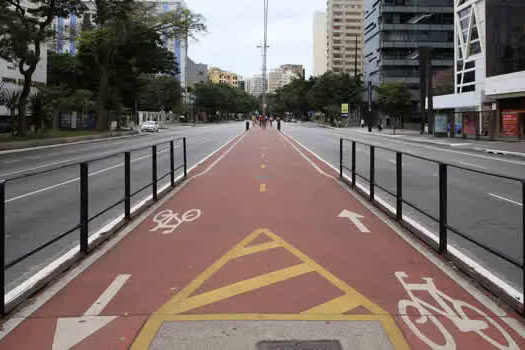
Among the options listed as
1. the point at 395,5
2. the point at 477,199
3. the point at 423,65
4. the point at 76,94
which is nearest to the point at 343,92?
the point at 395,5

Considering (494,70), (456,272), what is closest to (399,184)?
(456,272)

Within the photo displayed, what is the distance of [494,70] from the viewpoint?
157 ft

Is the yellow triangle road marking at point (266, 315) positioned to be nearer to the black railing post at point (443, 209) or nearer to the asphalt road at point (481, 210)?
the asphalt road at point (481, 210)

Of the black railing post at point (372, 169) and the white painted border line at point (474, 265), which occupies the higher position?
the black railing post at point (372, 169)

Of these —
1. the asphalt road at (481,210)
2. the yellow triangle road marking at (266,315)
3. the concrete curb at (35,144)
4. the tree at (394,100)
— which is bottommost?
the yellow triangle road marking at (266,315)

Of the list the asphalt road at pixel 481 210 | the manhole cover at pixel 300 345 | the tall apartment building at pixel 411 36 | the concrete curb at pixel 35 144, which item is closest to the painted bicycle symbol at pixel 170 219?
the asphalt road at pixel 481 210

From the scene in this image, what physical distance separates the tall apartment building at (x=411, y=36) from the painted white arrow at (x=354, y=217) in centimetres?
9791

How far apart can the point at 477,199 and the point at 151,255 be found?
13.4 feet

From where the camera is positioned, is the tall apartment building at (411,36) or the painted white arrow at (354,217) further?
the tall apartment building at (411,36)

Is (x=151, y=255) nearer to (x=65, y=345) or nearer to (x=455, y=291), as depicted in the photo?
(x=65, y=345)

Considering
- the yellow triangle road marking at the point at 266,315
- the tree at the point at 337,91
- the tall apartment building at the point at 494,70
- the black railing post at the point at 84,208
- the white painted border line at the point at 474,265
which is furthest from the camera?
the tree at the point at 337,91

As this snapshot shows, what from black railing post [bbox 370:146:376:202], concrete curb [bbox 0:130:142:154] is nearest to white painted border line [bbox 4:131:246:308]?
black railing post [bbox 370:146:376:202]

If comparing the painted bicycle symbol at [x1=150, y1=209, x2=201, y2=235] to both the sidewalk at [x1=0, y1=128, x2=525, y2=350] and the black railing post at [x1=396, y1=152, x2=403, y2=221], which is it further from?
the black railing post at [x1=396, y1=152, x2=403, y2=221]

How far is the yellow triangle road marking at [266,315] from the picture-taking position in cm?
467
